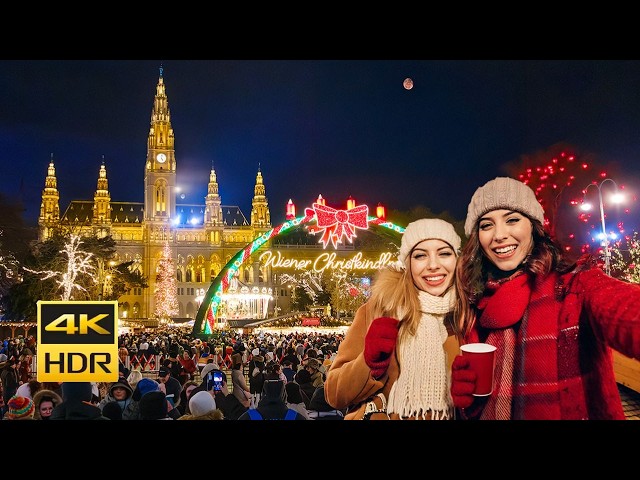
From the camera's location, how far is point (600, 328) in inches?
252

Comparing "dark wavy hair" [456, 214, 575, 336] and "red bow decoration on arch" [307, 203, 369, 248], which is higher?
"red bow decoration on arch" [307, 203, 369, 248]

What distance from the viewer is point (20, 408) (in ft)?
23.9

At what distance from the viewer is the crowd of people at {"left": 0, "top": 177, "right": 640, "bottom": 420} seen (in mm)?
6504

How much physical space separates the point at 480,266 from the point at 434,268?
1.57 ft

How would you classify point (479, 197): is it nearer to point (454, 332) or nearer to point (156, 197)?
point (454, 332)

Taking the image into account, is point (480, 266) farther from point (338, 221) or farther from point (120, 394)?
point (338, 221)

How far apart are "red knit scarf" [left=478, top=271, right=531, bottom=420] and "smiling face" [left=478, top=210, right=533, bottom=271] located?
0.21m

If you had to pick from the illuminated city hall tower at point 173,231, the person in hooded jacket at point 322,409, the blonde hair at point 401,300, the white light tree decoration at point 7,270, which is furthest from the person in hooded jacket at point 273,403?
the illuminated city hall tower at point 173,231

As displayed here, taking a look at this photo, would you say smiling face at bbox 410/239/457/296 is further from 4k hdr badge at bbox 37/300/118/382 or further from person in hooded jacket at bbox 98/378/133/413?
4k hdr badge at bbox 37/300/118/382

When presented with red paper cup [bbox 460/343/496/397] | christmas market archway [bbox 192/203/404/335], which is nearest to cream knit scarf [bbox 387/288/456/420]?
red paper cup [bbox 460/343/496/397]

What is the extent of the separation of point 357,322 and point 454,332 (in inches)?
39.2

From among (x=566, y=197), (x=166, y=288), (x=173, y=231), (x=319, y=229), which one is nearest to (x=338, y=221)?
(x=319, y=229)

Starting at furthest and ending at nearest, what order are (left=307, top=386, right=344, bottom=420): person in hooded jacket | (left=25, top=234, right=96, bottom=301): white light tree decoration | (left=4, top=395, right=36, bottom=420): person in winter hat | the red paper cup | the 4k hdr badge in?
1. (left=25, top=234, right=96, bottom=301): white light tree decoration
2. the 4k hdr badge
3. (left=307, top=386, right=344, bottom=420): person in hooded jacket
4. (left=4, top=395, right=36, bottom=420): person in winter hat
5. the red paper cup

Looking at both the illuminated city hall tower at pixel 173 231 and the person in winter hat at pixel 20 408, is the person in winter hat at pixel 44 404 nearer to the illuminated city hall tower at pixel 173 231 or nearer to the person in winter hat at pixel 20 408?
the person in winter hat at pixel 20 408
